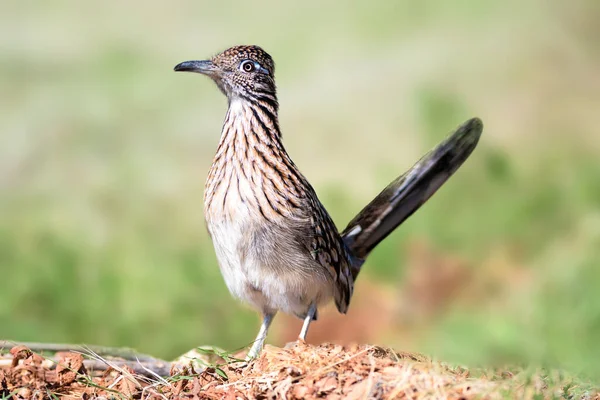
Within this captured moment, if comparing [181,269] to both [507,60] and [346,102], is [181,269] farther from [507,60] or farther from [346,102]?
[507,60]

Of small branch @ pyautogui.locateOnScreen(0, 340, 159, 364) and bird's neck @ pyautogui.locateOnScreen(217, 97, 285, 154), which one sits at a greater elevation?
bird's neck @ pyautogui.locateOnScreen(217, 97, 285, 154)

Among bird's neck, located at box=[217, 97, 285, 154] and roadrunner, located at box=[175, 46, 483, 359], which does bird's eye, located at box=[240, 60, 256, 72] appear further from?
bird's neck, located at box=[217, 97, 285, 154]

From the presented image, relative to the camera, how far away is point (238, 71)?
4746 mm

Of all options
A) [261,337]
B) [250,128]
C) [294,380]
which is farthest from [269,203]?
[294,380]

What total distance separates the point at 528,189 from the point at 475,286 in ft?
3.71

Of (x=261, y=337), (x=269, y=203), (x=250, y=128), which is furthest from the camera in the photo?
(x=261, y=337)

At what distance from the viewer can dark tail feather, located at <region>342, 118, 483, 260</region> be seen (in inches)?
192

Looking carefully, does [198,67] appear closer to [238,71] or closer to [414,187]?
[238,71]

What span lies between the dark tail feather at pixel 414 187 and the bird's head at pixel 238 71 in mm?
1000

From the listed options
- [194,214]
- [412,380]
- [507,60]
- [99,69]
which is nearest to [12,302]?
[194,214]

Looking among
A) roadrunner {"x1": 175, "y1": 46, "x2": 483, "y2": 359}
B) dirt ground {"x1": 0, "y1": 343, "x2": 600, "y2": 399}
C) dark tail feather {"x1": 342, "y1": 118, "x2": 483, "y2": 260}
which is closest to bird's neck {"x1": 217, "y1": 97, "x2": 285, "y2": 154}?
Answer: roadrunner {"x1": 175, "y1": 46, "x2": 483, "y2": 359}

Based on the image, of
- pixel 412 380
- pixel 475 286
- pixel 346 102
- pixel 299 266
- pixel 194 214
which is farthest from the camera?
pixel 346 102

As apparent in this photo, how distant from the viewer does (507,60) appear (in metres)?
9.27

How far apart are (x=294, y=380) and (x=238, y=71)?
206 cm
